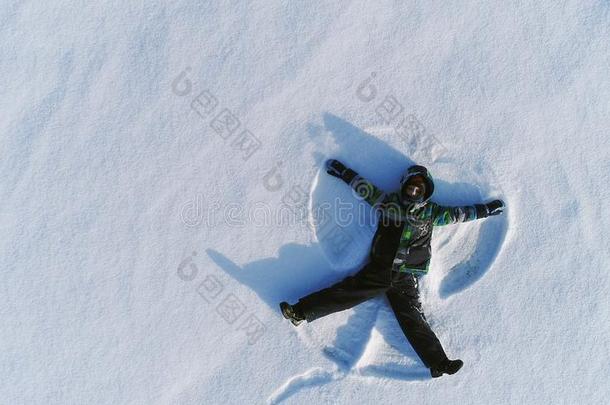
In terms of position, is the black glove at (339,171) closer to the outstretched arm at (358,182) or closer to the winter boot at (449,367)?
the outstretched arm at (358,182)

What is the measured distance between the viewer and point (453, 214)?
2.80m

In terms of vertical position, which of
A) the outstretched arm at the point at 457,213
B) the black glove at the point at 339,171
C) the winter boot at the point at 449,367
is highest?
the black glove at the point at 339,171

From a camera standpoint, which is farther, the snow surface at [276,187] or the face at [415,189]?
the snow surface at [276,187]

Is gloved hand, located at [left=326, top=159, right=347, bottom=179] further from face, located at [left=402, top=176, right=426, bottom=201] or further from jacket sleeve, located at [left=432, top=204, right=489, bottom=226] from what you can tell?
jacket sleeve, located at [left=432, top=204, right=489, bottom=226]

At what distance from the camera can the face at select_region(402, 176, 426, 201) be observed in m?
2.68

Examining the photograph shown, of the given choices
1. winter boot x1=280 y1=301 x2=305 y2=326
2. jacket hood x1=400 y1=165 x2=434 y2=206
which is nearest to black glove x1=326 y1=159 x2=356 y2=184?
jacket hood x1=400 y1=165 x2=434 y2=206

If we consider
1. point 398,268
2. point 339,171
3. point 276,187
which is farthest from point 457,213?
point 276,187

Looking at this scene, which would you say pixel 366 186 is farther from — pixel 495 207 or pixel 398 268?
pixel 495 207

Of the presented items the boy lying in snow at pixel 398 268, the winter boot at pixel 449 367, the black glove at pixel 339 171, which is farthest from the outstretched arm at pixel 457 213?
the winter boot at pixel 449 367

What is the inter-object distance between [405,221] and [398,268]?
A: 1.02 ft

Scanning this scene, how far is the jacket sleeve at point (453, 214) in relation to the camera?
110 inches

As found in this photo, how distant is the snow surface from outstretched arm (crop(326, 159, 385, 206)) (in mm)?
89

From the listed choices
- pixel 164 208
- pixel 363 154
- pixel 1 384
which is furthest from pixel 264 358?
pixel 1 384

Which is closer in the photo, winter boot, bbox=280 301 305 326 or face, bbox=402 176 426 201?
face, bbox=402 176 426 201
